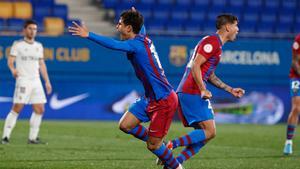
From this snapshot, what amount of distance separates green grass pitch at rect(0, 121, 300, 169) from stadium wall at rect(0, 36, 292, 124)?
2120 millimetres

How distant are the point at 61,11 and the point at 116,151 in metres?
12.6

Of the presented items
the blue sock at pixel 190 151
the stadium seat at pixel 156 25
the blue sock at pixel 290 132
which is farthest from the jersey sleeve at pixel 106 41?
the stadium seat at pixel 156 25

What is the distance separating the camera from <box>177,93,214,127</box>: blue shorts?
10164 millimetres

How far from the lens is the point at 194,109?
400 inches

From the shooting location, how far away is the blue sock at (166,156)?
31.2 feet

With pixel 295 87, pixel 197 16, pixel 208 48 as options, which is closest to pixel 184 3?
pixel 197 16

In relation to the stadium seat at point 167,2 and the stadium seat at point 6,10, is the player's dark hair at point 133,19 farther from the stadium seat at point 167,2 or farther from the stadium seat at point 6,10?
the stadium seat at point 167,2

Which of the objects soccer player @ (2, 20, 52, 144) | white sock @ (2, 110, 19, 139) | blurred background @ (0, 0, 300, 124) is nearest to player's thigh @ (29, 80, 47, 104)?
soccer player @ (2, 20, 52, 144)

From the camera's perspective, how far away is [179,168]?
9.58 meters

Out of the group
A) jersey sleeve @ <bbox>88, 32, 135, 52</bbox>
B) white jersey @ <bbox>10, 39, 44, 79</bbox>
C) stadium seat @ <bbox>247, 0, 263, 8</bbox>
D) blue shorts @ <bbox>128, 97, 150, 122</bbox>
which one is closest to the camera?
jersey sleeve @ <bbox>88, 32, 135, 52</bbox>

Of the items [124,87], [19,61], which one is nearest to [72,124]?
[124,87]

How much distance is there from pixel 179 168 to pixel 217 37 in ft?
6.34

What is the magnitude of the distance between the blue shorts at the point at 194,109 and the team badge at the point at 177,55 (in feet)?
40.8

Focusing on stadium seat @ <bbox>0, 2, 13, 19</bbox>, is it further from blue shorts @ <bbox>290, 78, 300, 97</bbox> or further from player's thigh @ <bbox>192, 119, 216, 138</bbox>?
player's thigh @ <bbox>192, 119, 216, 138</bbox>
